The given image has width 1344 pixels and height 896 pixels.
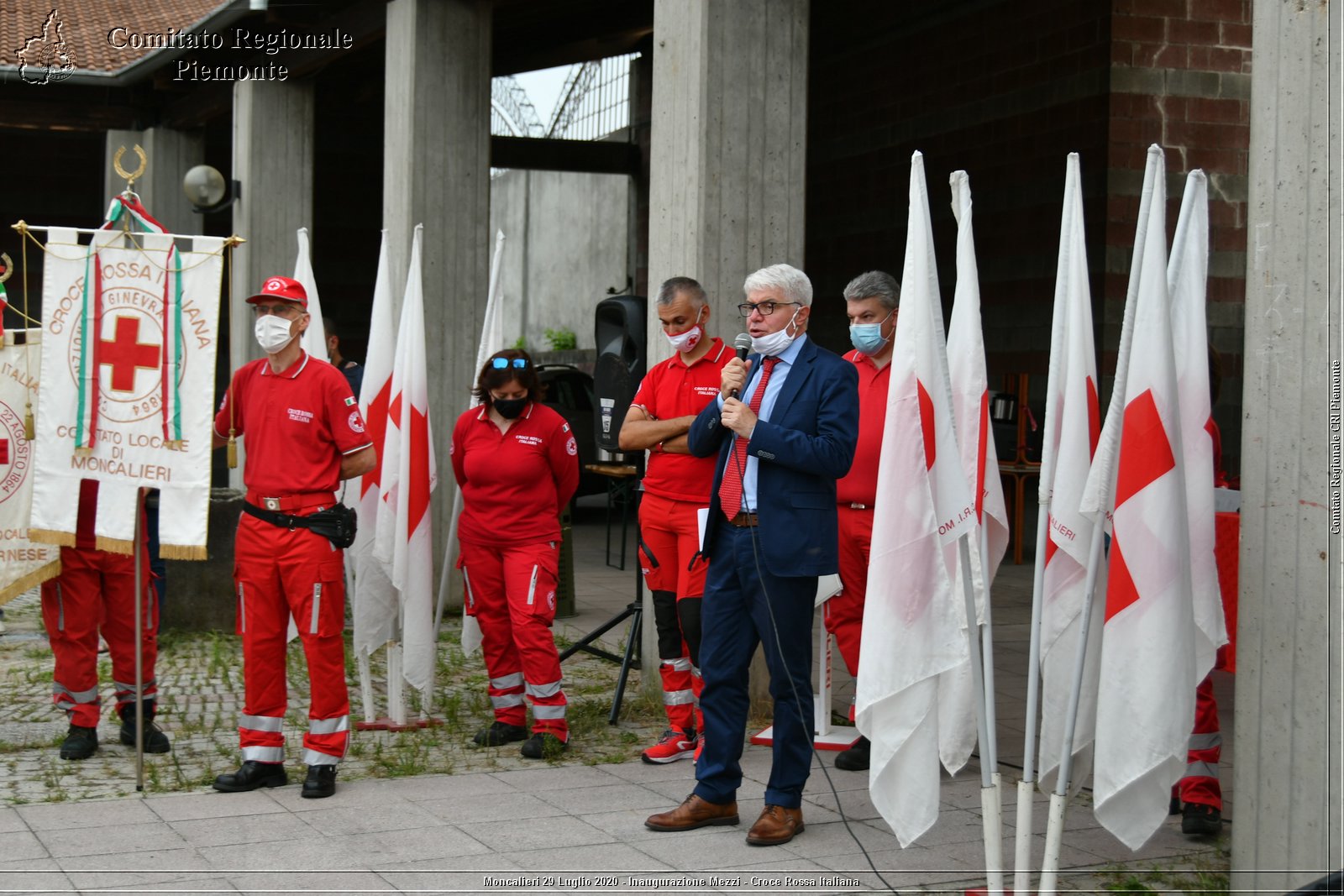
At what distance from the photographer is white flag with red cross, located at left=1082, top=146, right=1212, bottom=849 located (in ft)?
13.8

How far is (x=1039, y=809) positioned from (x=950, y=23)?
12.7 metres

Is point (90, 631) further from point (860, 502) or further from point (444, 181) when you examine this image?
point (444, 181)

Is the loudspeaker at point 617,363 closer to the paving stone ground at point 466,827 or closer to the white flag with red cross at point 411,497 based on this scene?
the white flag with red cross at point 411,497

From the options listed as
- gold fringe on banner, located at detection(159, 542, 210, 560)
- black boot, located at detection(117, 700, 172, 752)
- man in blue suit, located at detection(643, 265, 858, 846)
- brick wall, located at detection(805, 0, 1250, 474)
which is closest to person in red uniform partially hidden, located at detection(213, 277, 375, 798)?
gold fringe on banner, located at detection(159, 542, 210, 560)

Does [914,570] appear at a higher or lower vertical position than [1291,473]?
lower

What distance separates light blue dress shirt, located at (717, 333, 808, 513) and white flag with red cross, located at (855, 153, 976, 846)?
814 millimetres

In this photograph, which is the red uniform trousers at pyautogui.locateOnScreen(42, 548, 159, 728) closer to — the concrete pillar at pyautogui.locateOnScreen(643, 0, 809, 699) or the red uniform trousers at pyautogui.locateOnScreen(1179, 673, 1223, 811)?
the concrete pillar at pyautogui.locateOnScreen(643, 0, 809, 699)

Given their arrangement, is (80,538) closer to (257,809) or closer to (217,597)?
(257,809)

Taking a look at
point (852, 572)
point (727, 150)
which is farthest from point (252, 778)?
point (727, 150)

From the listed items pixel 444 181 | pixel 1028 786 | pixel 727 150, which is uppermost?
pixel 444 181

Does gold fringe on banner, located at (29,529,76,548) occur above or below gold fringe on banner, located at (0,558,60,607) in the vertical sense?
above

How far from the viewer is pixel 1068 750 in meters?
4.28

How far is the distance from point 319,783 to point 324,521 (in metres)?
1.00

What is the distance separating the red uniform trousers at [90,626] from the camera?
6.60 metres
